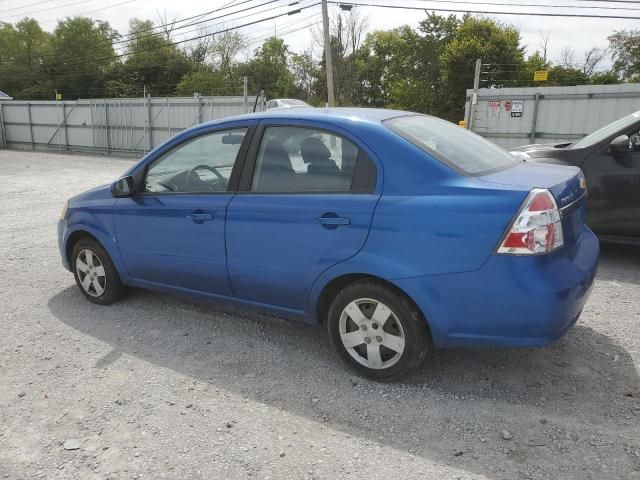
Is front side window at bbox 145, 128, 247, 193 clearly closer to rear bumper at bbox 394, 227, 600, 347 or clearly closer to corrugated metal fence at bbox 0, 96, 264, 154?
A: rear bumper at bbox 394, 227, 600, 347

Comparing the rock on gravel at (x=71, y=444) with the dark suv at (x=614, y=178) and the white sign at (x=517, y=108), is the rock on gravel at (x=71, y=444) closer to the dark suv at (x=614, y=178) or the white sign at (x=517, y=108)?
the dark suv at (x=614, y=178)

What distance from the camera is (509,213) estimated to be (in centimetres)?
267

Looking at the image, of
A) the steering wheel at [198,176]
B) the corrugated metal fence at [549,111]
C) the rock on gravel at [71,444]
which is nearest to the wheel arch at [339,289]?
the steering wheel at [198,176]

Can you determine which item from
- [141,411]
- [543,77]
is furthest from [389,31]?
[141,411]

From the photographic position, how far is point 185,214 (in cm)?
376

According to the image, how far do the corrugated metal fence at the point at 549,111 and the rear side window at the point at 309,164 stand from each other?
12.1 metres

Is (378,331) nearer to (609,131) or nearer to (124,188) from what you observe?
(124,188)

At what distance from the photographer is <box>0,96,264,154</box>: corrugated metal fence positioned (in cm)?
1886

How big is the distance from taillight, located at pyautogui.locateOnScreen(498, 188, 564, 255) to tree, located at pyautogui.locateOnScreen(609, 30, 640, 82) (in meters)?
44.5

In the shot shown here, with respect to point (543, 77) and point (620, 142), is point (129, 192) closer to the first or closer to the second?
point (620, 142)

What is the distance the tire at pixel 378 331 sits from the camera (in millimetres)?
2988

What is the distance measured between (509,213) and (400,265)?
24.5 inches

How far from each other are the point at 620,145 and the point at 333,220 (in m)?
3.67

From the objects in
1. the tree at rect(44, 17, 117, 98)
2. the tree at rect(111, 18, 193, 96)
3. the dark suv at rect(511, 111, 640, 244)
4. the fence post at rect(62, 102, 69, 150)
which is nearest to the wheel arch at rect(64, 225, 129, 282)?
the dark suv at rect(511, 111, 640, 244)
